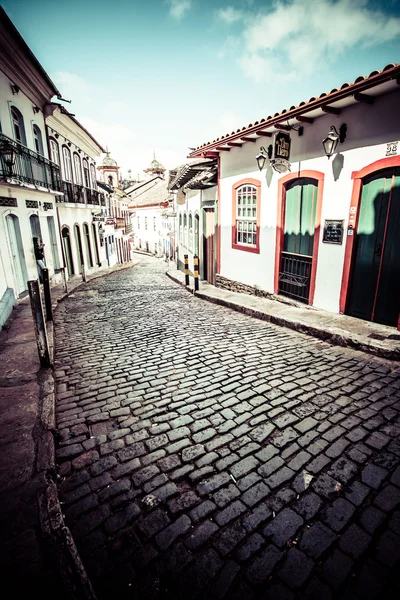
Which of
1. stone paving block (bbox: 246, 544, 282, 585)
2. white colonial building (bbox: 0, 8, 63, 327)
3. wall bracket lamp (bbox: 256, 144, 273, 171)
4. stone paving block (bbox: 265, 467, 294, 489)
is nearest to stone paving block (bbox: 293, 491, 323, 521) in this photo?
stone paving block (bbox: 265, 467, 294, 489)

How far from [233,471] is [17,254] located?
1040 centimetres

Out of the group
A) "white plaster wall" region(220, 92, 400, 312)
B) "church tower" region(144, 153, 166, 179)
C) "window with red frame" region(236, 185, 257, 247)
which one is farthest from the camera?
"church tower" region(144, 153, 166, 179)

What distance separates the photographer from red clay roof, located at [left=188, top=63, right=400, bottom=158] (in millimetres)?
4656

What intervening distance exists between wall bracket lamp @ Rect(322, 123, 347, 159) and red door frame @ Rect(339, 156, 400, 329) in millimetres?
748

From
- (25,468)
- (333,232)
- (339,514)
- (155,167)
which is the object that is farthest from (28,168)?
(155,167)

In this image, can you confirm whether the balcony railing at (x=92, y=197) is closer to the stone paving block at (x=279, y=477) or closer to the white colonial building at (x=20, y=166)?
the white colonial building at (x=20, y=166)

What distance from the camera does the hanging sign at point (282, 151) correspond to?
720cm

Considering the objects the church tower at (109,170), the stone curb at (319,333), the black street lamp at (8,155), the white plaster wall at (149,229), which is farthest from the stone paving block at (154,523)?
the white plaster wall at (149,229)

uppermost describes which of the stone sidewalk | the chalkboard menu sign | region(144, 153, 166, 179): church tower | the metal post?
region(144, 153, 166, 179): church tower

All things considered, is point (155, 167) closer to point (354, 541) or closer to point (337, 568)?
point (354, 541)

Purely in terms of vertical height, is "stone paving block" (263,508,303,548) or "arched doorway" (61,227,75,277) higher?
"arched doorway" (61,227,75,277)

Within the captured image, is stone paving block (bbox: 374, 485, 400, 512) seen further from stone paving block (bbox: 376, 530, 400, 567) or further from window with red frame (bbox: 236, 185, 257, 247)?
window with red frame (bbox: 236, 185, 257, 247)

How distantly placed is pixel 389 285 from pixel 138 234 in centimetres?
4728

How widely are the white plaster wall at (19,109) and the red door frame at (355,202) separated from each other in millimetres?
10418
